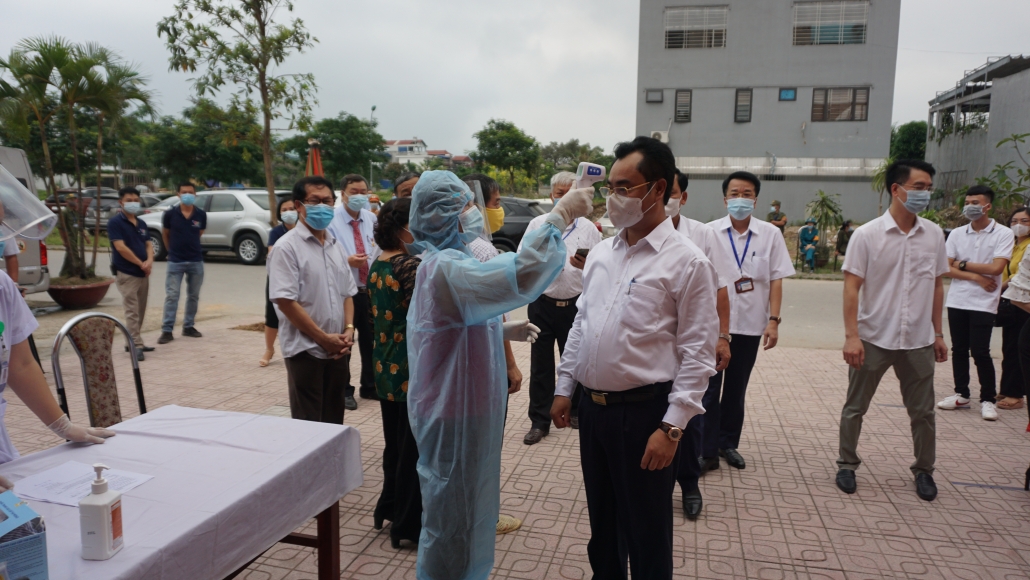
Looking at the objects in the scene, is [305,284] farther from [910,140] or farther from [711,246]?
[910,140]

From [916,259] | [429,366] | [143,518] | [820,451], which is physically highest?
[916,259]

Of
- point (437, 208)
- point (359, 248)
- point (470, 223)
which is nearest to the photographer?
point (437, 208)

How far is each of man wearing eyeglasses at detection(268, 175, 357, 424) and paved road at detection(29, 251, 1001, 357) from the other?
5.60 metres

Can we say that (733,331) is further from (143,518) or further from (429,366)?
(143,518)

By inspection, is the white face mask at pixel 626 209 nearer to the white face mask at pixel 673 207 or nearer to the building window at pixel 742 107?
the white face mask at pixel 673 207

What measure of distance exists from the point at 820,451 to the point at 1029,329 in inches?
56.2

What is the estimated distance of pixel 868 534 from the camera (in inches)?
127

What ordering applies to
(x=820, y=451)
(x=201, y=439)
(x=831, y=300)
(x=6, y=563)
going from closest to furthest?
(x=6, y=563) < (x=201, y=439) < (x=820, y=451) < (x=831, y=300)

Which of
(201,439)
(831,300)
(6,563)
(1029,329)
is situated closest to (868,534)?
(1029,329)

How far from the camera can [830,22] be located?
21.2 m

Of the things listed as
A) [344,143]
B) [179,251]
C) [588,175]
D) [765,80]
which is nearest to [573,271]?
[588,175]

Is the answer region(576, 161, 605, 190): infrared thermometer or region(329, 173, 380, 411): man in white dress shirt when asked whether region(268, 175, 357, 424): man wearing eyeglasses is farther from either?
region(576, 161, 605, 190): infrared thermometer

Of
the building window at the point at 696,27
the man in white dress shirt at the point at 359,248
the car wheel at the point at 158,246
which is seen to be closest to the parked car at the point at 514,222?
the man in white dress shirt at the point at 359,248

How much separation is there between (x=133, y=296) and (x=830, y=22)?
22262 mm
